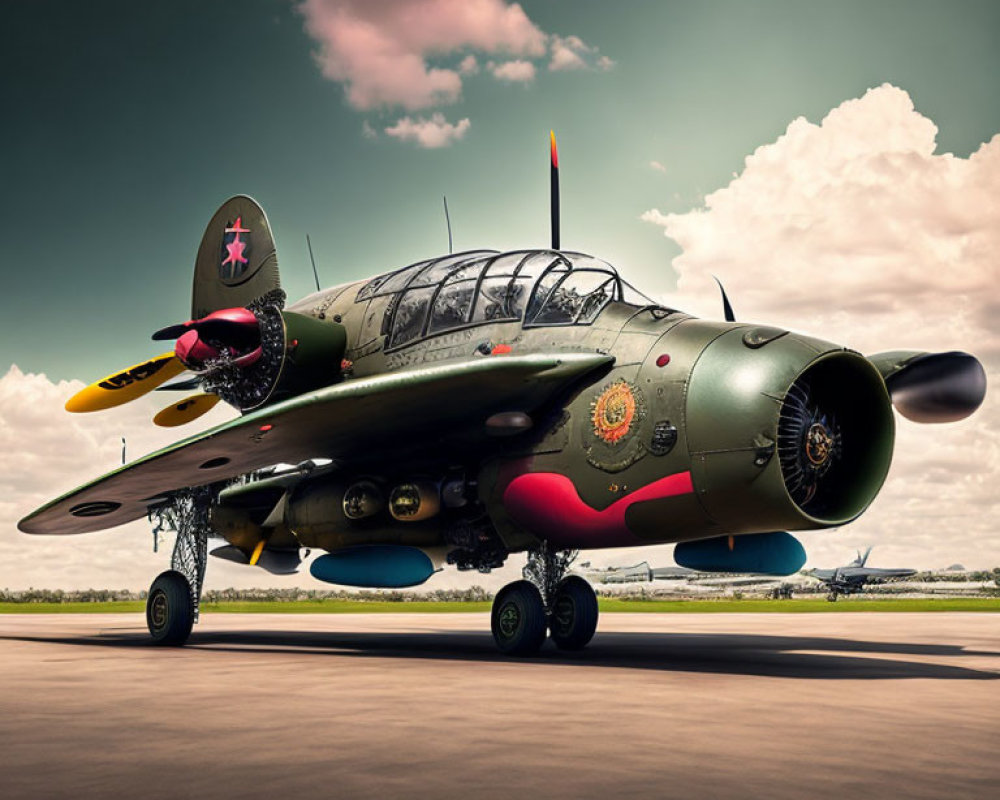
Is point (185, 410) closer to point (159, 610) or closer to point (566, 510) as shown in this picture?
point (159, 610)

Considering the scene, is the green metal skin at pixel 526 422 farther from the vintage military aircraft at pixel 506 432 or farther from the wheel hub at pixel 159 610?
the wheel hub at pixel 159 610

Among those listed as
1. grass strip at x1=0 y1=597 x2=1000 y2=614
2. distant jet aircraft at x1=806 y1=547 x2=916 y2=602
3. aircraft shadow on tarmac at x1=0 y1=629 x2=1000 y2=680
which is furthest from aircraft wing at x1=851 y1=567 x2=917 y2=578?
aircraft shadow on tarmac at x1=0 y1=629 x2=1000 y2=680

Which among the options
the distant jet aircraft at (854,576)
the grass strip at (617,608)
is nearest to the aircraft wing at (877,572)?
the distant jet aircraft at (854,576)

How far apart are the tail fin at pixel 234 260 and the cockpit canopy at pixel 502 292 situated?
4.05 m

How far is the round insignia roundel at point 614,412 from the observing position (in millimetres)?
12336

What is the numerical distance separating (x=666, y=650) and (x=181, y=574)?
8.87 meters

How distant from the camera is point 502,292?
14.2 m

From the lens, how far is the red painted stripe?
12172 mm

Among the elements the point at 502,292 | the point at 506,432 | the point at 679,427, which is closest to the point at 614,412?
the point at 679,427

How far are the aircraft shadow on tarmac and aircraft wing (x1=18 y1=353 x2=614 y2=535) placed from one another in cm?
307

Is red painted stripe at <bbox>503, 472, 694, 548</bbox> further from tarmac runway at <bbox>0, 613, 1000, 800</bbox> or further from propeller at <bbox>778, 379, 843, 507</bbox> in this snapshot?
tarmac runway at <bbox>0, 613, 1000, 800</bbox>

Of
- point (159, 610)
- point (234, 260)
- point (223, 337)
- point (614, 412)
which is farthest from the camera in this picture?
point (234, 260)

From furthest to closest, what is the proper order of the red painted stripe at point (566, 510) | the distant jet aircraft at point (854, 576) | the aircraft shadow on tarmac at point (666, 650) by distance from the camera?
the distant jet aircraft at point (854, 576) < the red painted stripe at point (566, 510) < the aircraft shadow on tarmac at point (666, 650)

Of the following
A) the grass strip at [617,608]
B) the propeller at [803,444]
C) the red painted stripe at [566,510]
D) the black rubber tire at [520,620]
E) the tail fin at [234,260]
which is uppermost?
the tail fin at [234,260]
